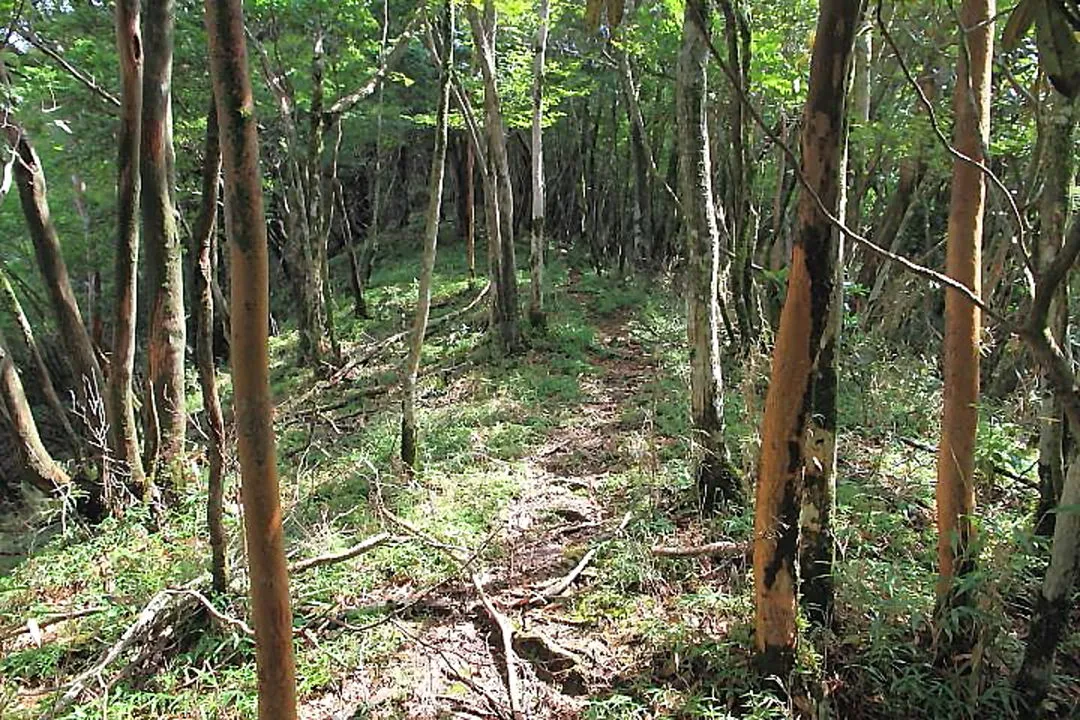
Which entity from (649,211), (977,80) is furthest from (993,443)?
(649,211)

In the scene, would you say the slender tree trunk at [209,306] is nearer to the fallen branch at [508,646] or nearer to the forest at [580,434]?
the forest at [580,434]

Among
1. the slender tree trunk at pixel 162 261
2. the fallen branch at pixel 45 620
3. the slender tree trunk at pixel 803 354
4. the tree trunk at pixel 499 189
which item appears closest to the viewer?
the slender tree trunk at pixel 803 354

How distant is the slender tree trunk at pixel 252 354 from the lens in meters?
2.07

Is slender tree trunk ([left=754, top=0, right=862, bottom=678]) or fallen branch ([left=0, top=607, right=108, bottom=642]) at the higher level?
slender tree trunk ([left=754, top=0, right=862, bottom=678])

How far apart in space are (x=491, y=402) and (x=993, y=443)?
565 cm

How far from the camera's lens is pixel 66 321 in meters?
6.39

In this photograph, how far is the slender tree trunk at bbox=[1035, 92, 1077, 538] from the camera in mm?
3504

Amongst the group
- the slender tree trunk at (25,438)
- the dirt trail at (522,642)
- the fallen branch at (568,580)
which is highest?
the slender tree trunk at (25,438)

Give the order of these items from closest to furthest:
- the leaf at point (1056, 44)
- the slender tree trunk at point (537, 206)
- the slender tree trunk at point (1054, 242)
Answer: the leaf at point (1056, 44)
the slender tree trunk at point (1054, 242)
the slender tree trunk at point (537, 206)

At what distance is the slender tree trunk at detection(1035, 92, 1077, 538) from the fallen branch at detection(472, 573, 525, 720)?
2788 mm

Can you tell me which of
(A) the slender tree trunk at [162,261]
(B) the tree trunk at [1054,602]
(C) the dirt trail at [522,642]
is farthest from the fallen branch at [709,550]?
(A) the slender tree trunk at [162,261]

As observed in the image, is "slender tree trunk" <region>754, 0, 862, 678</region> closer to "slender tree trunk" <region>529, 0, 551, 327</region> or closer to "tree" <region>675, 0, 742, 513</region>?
"tree" <region>675, 0, 742, 513</region>

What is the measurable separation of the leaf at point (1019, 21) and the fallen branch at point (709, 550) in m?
3.09

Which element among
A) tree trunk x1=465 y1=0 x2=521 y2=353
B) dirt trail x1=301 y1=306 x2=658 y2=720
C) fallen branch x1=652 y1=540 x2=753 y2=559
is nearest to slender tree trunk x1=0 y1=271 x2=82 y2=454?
dirt trail x1=301 y1=306 x2=658 y2=720
